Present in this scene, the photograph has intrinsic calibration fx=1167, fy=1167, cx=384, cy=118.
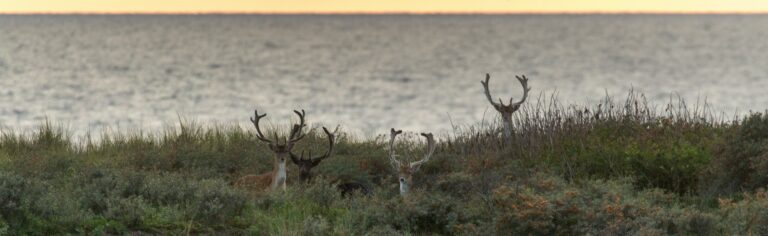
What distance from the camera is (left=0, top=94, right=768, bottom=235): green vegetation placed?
980cm

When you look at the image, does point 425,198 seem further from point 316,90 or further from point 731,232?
point 316,90

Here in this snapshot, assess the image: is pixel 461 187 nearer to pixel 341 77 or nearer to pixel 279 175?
pixel 279 175

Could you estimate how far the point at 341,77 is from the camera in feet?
223

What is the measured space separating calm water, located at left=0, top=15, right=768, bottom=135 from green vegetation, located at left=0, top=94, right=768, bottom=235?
1264cm

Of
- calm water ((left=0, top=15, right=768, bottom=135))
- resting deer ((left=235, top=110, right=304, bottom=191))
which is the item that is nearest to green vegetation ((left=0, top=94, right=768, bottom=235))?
resting deer ((left=235, top=110, right=304, bottom=191))

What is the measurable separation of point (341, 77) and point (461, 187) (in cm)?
5541

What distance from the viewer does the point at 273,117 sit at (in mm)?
40344

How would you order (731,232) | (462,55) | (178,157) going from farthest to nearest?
(462,55), (178,157), (731,232)

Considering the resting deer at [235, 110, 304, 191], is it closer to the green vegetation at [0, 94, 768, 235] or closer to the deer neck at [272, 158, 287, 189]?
the deer neck at [272, 158, 287, 189]

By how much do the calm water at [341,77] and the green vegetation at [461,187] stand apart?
12.6m

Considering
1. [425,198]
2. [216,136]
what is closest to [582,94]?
[216,136]

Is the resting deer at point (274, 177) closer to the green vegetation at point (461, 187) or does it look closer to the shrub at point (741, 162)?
the green vegetation at point (461, 187)

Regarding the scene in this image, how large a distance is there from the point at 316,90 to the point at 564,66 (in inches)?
1210

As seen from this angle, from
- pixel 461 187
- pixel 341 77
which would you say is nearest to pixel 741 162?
pixel 461 187
